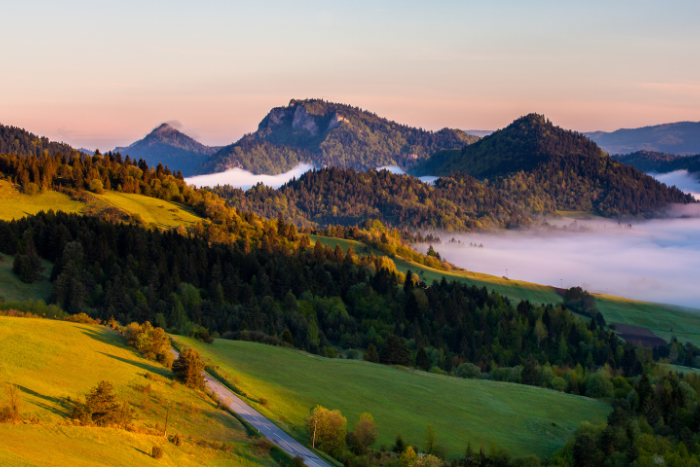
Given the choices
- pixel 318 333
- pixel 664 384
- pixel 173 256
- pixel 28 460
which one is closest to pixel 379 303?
pixel 318 333

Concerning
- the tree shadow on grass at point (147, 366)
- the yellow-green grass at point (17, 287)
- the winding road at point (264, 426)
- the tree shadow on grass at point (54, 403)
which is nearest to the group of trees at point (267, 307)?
the yellow-green grass at point (17, 287)

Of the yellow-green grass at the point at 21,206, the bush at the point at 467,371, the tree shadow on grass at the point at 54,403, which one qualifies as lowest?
the bush at the point at 467,371

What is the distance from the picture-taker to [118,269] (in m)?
150

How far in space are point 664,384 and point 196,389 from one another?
93684 millimetres

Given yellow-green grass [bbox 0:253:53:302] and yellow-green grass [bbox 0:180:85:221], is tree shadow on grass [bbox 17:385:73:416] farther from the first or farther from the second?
yellow-green grass [bbox 0:180:85:221]

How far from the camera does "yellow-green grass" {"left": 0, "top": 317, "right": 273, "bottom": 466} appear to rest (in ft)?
139

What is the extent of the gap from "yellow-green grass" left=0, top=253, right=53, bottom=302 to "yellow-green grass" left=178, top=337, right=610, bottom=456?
53.4 m

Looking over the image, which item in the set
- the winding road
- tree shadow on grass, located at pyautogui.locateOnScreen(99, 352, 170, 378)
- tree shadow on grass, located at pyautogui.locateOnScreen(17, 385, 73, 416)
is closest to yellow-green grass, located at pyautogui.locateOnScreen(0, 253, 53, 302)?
tree shadow on grass, located at pyautogui.locateOnScreen(99, 352, 170, 378)

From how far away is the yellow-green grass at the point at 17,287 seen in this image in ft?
408

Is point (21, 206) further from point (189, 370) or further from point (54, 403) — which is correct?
point (54, 403)

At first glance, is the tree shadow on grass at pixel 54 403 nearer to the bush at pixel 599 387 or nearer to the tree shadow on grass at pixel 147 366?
the tree shadow on grass at pixel 147 366

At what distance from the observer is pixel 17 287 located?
130 metres

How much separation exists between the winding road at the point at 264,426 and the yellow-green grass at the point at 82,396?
2833 mm

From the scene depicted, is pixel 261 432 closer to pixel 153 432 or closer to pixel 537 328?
pixel 153 432
